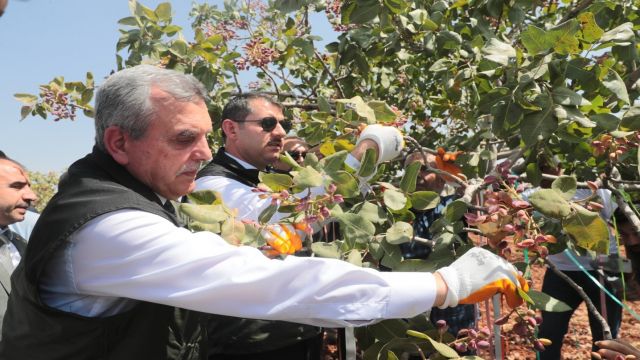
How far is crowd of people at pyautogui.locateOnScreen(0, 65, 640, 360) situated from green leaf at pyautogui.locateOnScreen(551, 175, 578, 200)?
26 cm

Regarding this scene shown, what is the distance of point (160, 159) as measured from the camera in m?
1.38

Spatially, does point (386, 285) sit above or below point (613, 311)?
above

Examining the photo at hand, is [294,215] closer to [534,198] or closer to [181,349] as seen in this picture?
[181,349]

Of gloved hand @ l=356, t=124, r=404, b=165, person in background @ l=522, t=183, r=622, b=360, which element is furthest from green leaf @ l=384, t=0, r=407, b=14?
person in background @ l=522, t=183, r=622, b=360

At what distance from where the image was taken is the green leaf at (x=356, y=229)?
1.52m

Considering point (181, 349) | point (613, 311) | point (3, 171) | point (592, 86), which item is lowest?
point (613, 311)

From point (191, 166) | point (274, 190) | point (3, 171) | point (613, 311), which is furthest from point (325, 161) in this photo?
point (613, 311)

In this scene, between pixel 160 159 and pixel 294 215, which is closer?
pixel 160 159

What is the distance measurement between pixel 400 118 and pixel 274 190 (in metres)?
0.87

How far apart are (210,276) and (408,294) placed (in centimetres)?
47

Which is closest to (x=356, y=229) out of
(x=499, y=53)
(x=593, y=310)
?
(x=499, y=53)

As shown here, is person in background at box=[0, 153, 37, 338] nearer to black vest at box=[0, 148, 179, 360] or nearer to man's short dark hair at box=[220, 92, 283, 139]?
man's short dark hair at box=[220, 92, 283, 139]

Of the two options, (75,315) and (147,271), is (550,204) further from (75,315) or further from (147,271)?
(75,315)

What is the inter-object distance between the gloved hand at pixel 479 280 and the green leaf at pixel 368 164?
427mm
